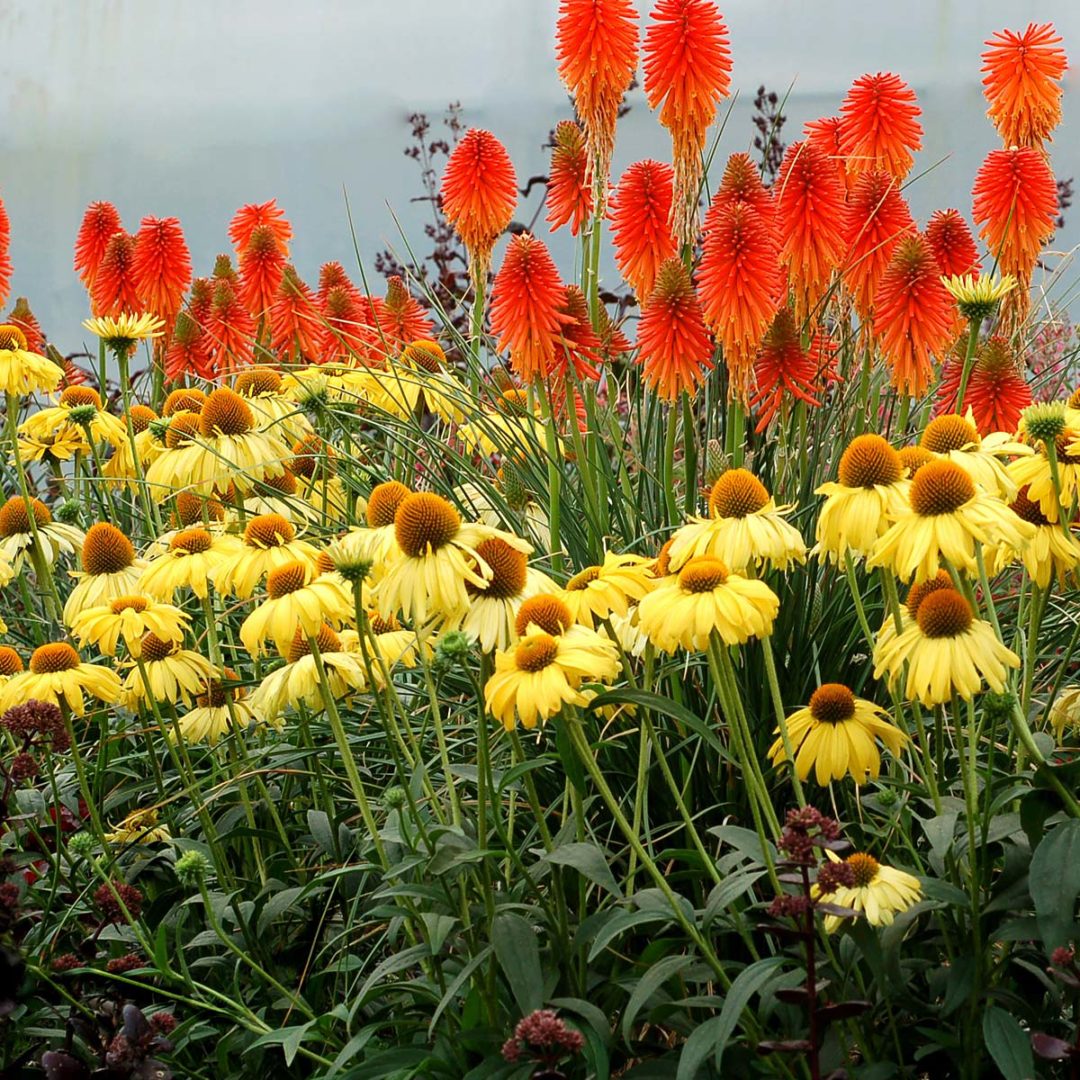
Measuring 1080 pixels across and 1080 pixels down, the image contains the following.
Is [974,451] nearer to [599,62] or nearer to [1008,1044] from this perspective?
[1008,1044]

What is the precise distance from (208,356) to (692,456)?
1.65 metres

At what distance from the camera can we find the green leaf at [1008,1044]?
5.38 ft

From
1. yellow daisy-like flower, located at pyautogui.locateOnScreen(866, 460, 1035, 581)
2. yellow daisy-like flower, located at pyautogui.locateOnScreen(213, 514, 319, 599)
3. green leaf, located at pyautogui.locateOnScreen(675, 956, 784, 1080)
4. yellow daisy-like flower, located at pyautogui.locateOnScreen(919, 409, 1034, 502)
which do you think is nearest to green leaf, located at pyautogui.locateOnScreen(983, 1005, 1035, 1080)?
green leaf, located at pyautogui.locateOnScreen(675, 956, 784, 1080)

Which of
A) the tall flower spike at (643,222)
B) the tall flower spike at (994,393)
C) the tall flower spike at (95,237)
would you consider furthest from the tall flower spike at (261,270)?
the tall flower spike at (994,393)

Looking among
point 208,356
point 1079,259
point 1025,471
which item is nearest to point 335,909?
point 1025,471

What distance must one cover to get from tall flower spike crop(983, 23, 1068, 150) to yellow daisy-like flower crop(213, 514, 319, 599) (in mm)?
1839

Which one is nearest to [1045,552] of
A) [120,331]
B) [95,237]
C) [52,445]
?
[120,331]

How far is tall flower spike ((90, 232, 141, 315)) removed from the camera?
3.98 metres

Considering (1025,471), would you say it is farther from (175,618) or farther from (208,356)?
(208,356)

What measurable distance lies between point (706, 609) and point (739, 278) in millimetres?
959

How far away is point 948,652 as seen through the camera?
167 cm

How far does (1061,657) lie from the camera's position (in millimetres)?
2713

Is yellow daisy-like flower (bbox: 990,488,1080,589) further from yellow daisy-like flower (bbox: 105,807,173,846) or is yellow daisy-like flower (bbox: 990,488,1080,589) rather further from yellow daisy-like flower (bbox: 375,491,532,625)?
yellow daisy-like flower (bbox: 105,807,173,846)

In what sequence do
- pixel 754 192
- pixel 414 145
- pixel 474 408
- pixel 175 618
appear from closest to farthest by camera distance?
pixel 175 618, pixel 754 192, pixel 474 408, pixel 414 145
